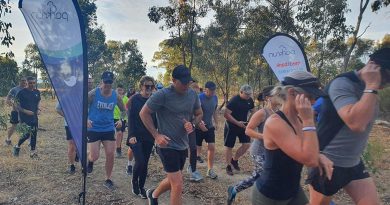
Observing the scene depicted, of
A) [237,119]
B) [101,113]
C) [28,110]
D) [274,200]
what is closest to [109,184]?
[101,113]

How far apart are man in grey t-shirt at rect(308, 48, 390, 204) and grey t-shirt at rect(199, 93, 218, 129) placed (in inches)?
171

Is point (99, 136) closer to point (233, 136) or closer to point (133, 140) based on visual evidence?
point (133, 140)

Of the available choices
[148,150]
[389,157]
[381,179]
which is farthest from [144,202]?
[389,157]

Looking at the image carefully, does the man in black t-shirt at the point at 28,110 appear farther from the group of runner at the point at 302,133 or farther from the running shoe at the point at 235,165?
the group of runner at the point at 302,133

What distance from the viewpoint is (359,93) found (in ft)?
9.52

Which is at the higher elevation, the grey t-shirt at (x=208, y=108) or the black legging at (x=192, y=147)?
the grey t-shirt at (x=208, y=108)

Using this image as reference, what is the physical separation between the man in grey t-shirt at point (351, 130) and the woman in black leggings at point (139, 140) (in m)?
3.02

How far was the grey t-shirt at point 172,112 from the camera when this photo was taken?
14.5ft

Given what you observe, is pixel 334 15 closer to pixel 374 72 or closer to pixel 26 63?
pixel 374 72

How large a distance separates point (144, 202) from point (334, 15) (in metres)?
16.4

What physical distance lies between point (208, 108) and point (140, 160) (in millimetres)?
2467

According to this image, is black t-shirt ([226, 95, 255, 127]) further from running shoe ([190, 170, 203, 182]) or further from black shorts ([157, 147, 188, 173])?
black shorts ([157, 147, 188, 173])

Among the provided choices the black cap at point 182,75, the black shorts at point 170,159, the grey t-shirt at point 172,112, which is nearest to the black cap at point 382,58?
the black cap at point 182,75

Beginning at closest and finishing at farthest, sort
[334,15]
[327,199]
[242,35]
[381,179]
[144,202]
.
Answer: [327,199] → [144,202] → [381,179] → [334,15] → [242,35]
